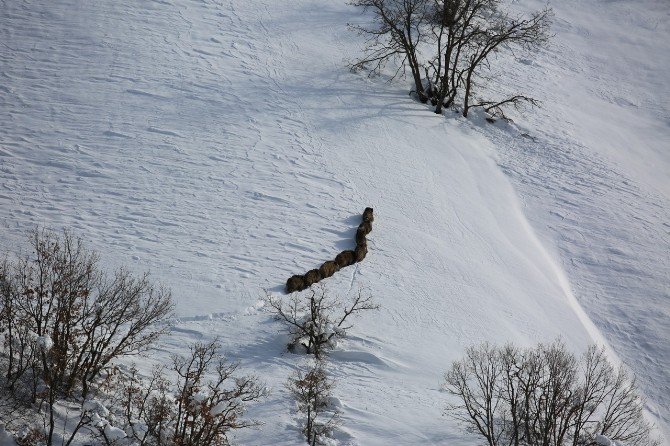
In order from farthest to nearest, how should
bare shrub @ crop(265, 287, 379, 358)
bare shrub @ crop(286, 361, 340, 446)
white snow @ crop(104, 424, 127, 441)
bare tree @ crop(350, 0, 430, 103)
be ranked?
1. bare tree @ crop(350, 0, 430, 103)
2. bare shrub @ crop(265, 287, 379, 358)
3. bare shrub @ crop(286, 361, 340, 446)
4. white snow @ crop(104, 424, 127, 441)

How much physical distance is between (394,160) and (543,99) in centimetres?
1241

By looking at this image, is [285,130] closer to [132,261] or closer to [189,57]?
[189,57]

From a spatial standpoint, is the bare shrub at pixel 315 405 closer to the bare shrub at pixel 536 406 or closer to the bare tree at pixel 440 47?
the bare shrub at pixel 536 406

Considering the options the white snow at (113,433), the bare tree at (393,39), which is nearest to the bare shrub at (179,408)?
the white snow at (113,433)

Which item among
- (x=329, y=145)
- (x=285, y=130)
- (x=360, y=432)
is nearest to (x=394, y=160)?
(x=329, y=145)

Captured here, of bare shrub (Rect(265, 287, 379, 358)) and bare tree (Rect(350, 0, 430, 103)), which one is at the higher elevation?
bare tree (Rect(350, 0, 430, 103))

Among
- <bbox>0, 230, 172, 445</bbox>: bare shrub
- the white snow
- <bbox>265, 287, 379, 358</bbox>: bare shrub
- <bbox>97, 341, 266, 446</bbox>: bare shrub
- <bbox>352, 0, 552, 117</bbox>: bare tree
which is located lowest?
the white snow

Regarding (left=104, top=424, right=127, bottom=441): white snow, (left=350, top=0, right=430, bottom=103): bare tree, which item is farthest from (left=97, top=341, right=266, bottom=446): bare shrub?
(left=350, top=0, right=430, bottom=103): bare tree

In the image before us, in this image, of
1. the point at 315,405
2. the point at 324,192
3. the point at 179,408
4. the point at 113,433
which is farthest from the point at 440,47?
the point at 113,433

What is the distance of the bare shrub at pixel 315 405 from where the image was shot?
16.0 m

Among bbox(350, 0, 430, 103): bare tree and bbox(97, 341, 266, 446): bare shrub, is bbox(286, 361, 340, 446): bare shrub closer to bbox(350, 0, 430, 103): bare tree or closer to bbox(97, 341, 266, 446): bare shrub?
bbox(97, 341, 266, 446): bare shrub

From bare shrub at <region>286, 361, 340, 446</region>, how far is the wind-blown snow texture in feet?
1.39

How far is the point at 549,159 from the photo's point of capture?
3228 centimetres

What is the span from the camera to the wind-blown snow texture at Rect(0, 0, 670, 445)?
20.1 meters
